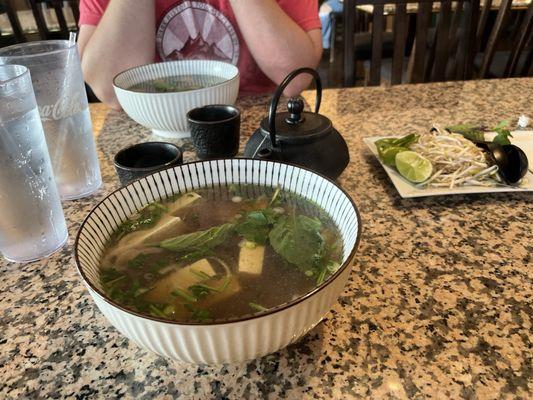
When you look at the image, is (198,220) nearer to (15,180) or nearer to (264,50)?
(15,180)

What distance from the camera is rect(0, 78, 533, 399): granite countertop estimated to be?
543mm

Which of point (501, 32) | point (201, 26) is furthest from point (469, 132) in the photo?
point (501, 32)

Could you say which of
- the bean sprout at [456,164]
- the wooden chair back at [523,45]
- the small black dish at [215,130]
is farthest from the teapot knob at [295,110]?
the wooden chair back at [523,45]

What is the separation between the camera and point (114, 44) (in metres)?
1.54

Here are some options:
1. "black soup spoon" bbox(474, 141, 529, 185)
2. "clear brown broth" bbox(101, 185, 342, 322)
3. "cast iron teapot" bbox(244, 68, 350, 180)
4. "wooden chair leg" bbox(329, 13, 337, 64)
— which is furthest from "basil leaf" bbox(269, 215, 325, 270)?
"wooden chair leg" bbox(329, 13, 337, 64)

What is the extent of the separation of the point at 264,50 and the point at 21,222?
109cm

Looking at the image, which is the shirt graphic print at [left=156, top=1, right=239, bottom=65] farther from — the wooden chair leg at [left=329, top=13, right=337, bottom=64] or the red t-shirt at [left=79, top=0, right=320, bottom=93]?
the wooden chair leg at [left=329, top=13, right=337, bottom=64]

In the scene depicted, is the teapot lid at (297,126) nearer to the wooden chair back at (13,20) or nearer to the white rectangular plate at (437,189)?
the white rectangular plate at (437,189)

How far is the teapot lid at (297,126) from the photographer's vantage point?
88 cm

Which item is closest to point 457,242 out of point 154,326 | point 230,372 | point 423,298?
point 423,298

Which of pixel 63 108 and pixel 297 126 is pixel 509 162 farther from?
pixel 63 108

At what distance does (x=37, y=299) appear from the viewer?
0.71 metres

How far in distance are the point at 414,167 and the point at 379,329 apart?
0.46 meters

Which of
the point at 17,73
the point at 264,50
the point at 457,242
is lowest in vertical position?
the point at 457,242
